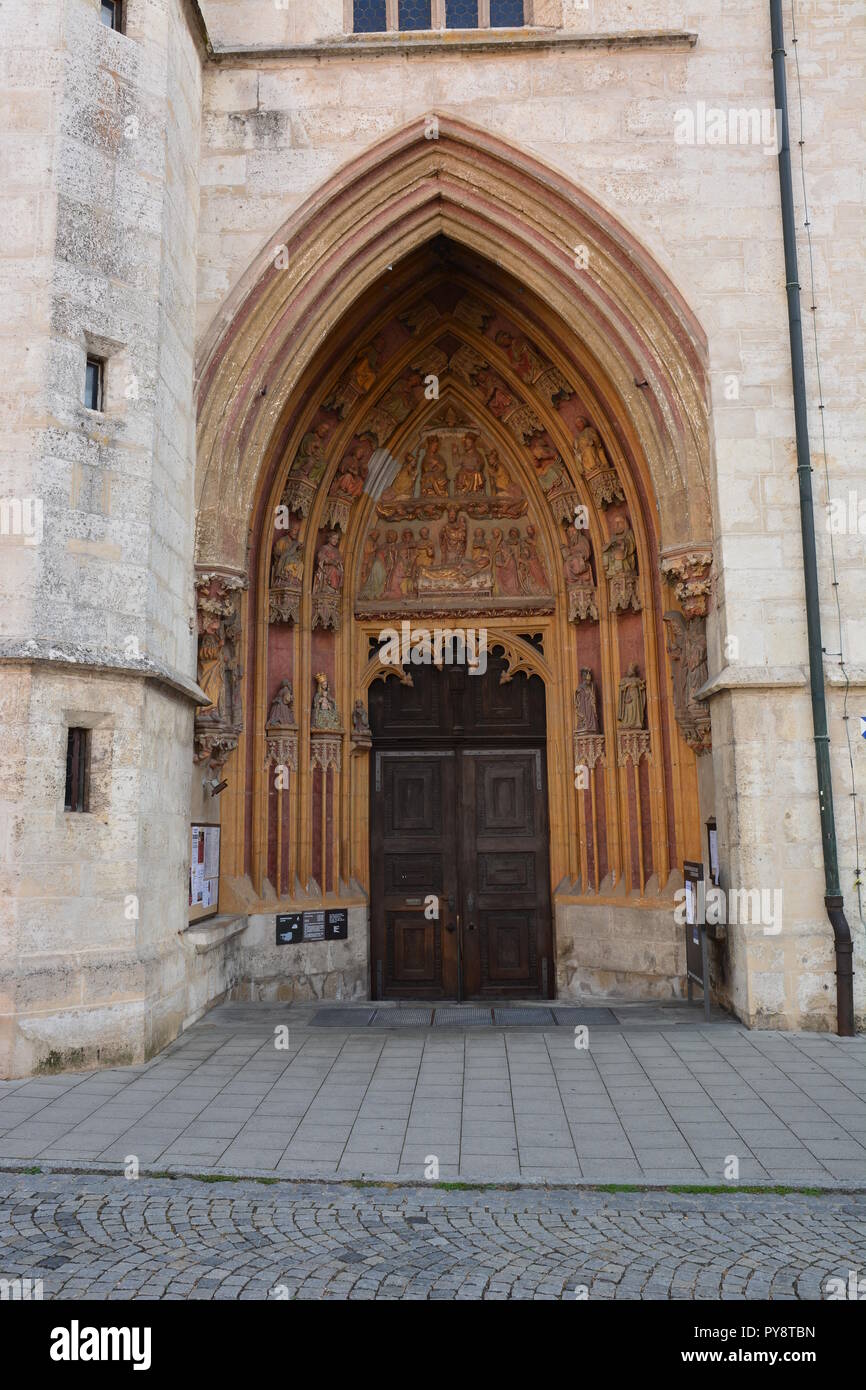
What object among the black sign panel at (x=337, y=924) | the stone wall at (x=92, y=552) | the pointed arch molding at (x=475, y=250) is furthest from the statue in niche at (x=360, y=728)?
the stone wall at (x=92, y=552)

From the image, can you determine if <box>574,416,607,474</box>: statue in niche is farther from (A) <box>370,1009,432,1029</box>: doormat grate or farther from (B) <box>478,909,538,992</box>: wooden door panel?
(A) <box>370,1009,432,1029</box>: doormat grate

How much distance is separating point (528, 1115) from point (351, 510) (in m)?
6.54

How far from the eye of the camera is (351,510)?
10164 mm

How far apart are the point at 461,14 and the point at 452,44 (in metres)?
0.90

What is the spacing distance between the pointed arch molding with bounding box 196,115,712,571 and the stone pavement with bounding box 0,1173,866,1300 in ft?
16.9

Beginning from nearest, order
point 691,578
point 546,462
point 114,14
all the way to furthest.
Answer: point 114,14
point 691,578
point 546,462

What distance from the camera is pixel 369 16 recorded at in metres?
9.17

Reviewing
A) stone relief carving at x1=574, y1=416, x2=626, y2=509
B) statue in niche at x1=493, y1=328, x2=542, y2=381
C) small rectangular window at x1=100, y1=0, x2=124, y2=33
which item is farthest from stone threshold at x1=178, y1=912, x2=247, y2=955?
small rectangular window at x1=100, y1=0, x2=124, y2=33

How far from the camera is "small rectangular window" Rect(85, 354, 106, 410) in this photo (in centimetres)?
689

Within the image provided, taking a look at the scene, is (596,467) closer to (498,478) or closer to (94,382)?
(498,478)

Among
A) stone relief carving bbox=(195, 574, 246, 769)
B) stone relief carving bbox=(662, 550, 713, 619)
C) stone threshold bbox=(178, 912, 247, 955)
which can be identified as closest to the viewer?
stone threshold bbox=(178, 912, 247, 955)

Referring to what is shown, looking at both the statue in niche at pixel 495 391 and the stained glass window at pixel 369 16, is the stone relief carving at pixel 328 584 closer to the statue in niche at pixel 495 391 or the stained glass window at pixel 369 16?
the statue in niche at pixel 495 391

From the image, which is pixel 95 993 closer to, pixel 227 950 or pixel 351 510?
pixel 227 950

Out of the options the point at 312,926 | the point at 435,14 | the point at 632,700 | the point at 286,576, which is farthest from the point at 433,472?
the point at 312,926
